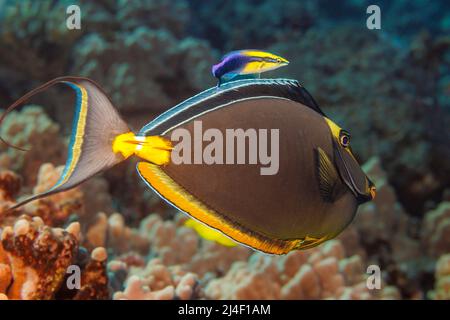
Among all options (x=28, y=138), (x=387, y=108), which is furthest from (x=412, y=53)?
(x=28, y=138)

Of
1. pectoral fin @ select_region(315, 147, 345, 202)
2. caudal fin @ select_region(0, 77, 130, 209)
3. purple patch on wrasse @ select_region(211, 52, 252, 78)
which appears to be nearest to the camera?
caudal fin @ select_region(0, 77, 130, 209)

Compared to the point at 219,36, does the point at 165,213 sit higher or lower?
lower

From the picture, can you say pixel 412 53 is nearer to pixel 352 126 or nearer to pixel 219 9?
pixel 352 126

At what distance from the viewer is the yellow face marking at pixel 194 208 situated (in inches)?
37.3

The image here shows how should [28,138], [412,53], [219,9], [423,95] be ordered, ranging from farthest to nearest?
1. [219,9]
2. [412,53]
3. [423,95]
4. [28,138]

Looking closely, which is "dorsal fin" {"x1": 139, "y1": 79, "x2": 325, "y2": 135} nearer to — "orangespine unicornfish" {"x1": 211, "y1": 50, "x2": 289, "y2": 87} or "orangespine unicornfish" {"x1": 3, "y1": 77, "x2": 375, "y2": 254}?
"orangespine unicornfish" {"x1": 3, "y1": 77, "x2": 375, "y2": 254}

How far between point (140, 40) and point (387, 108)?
10.2 ft

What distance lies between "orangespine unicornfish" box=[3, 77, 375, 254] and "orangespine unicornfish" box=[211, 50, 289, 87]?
0.91 feet

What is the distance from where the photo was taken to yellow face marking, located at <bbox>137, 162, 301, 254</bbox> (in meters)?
0.95

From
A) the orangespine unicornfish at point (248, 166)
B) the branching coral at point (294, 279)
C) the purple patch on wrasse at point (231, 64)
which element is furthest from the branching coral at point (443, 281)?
the purple patch on wrasse at point (231, 64)

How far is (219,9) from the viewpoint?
894 centimetres

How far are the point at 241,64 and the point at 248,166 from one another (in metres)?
0.49

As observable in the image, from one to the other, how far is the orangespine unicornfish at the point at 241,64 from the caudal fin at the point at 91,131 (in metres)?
0.42

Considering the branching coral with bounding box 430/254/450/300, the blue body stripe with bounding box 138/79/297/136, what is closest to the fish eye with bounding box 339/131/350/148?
the blue body stripe with bounding box 138/79/297/136
